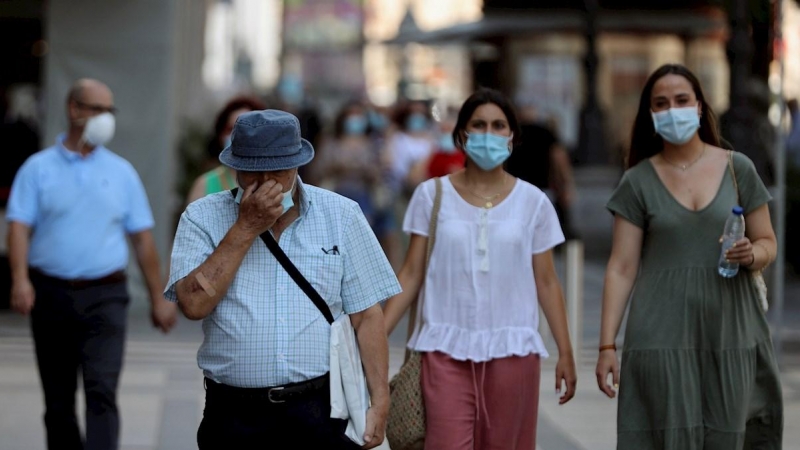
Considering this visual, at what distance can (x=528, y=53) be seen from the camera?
29.5 meters

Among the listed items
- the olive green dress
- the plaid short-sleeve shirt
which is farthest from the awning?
the plaid short-sleeve shirt

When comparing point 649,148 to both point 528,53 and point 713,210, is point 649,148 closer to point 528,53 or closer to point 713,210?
point 713,210

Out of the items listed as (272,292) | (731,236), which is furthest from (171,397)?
(272,292)

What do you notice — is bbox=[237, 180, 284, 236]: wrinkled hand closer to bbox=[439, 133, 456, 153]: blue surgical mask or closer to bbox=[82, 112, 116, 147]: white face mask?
bbox=[82, 112, 116, 147]: white face mask

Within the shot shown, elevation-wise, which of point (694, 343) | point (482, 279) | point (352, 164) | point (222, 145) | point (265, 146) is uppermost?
point (265, 146)

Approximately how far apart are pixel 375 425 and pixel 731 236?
4.80 ft

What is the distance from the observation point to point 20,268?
6938mm

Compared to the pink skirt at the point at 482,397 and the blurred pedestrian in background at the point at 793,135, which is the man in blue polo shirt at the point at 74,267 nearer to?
the pink skirt at the point at 482,397

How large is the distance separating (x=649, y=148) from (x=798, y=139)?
588 inches

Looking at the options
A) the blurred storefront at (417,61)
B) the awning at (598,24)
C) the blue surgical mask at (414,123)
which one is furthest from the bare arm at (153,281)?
the blurred storefront at (417,61)

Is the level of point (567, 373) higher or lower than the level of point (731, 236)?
lower

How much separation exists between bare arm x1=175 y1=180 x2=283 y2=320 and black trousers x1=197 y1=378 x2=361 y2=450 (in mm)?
321

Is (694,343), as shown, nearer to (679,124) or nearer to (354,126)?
(679,124)

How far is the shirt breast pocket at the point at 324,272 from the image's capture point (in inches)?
177
